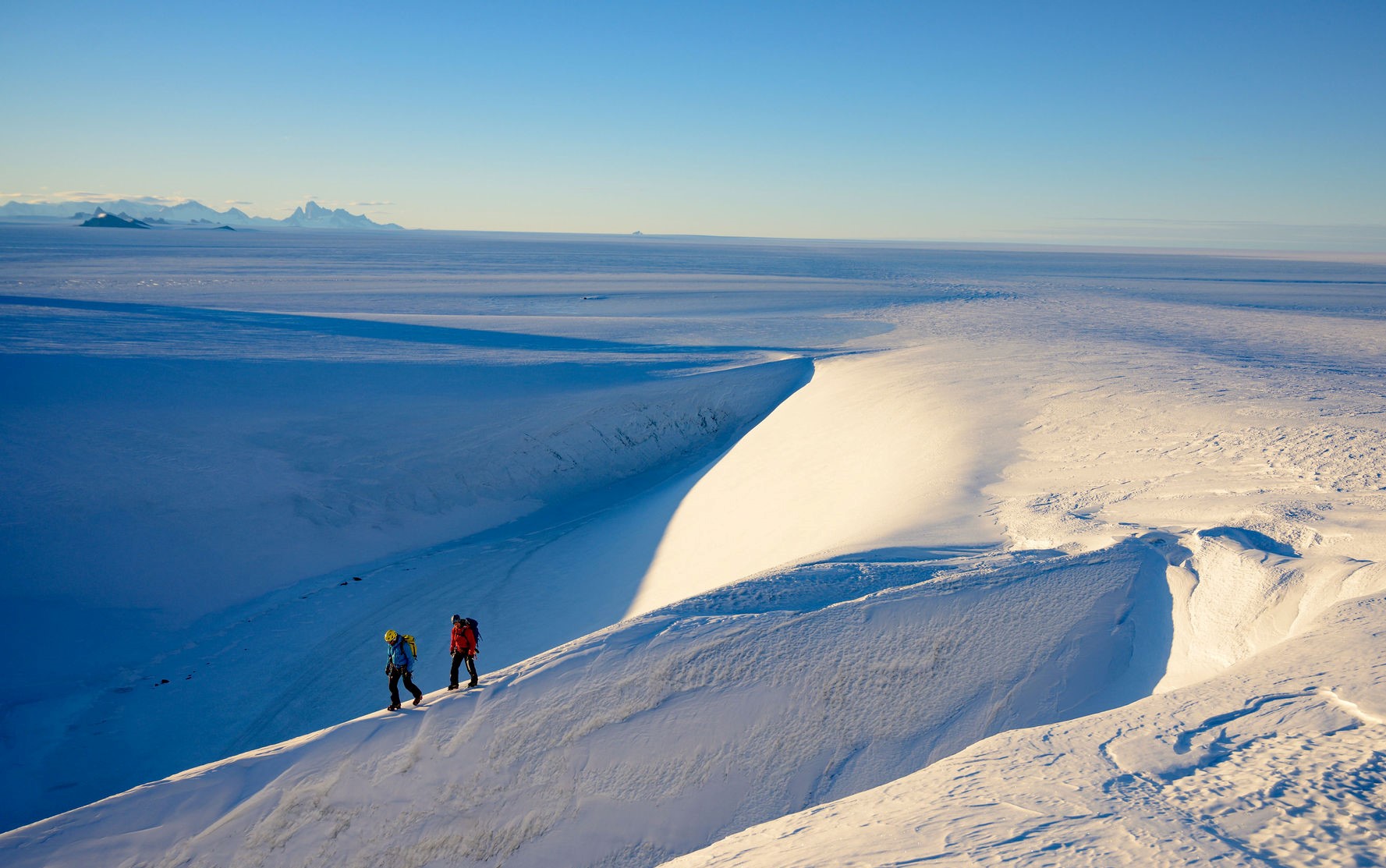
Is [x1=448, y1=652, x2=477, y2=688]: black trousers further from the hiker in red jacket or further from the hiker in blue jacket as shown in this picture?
the hiker in blue jacket

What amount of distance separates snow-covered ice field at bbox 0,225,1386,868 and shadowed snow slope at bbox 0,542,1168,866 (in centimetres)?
3

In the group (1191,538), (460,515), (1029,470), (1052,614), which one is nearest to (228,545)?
(460,515)

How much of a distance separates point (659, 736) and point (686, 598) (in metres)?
1.98

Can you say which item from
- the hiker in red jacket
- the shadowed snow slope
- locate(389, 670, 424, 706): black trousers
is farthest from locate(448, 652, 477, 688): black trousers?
locate(389, 670, 424, 706): black trousers

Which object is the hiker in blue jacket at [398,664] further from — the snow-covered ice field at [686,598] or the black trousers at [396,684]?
the snow-covered ice field at [686,598]

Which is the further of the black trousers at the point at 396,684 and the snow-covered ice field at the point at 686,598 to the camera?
the black trousers at the point at 396,684

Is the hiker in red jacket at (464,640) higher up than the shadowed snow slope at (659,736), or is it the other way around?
the hiker in red jacket at (464,640)

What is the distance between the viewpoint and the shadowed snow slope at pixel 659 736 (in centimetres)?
609

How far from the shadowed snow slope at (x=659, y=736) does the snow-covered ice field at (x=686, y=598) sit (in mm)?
33

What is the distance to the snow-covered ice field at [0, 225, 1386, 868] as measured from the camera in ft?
17.9

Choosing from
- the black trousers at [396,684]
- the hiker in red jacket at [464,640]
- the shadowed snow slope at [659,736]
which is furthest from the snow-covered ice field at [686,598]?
the hiker in red jacket at [464,640]

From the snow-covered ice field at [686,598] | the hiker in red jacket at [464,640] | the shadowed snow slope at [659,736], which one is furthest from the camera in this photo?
the hiker in red jacket at [464,640]

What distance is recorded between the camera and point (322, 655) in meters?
10.7

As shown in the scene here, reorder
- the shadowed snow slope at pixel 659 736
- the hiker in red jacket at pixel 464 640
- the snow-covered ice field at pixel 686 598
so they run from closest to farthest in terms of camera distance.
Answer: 1. the snow-covered ice field at pixel 686 598
2. the shadowed snow slope at pixel 659 736
3. the hiker in red jacket at pixel 464 640
